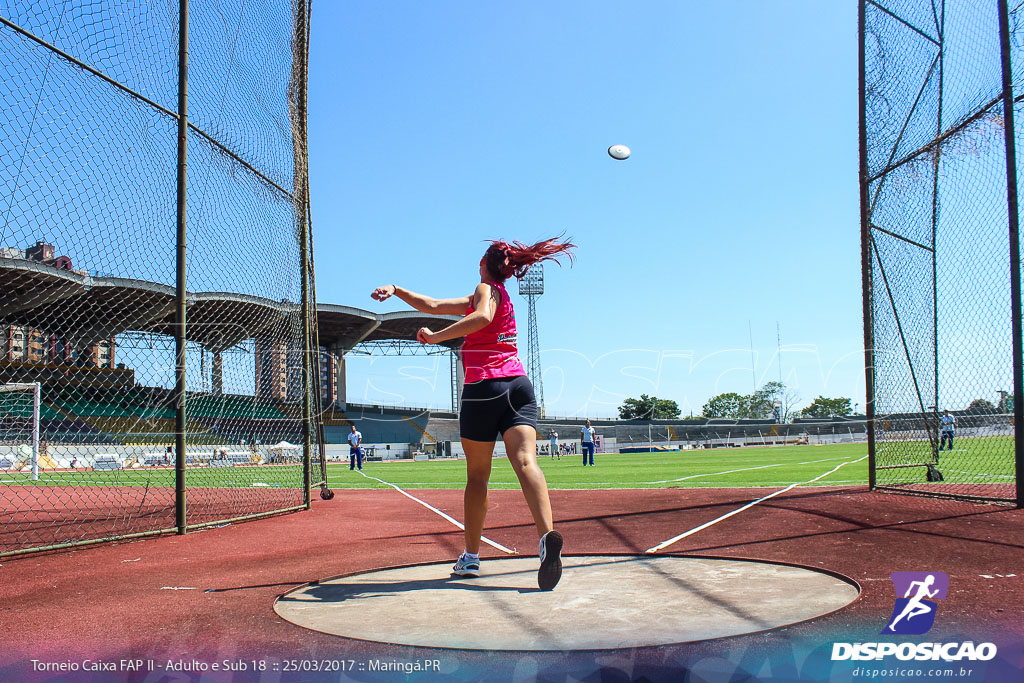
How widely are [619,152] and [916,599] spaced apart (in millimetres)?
15623

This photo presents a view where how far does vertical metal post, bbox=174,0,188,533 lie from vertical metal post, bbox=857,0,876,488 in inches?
337

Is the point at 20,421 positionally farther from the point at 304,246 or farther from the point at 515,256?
the point at 515,256

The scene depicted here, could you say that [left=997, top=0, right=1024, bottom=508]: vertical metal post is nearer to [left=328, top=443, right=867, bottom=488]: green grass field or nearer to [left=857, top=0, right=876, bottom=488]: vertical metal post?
[left=857, top=0, right=876, bottom=488]: vertical metal post

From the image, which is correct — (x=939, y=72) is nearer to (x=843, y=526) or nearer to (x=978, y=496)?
(x=978, y=496)

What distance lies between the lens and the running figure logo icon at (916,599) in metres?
3.32

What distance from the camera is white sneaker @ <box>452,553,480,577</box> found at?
487cm

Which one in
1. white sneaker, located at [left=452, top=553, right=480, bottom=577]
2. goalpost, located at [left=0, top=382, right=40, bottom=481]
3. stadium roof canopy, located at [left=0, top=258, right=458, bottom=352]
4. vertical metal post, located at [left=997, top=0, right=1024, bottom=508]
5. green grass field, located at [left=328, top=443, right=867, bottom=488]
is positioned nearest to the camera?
white sneaker, located at [left=452, top=553, right=480, bottom=577]

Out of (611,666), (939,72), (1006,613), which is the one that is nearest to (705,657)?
(611,666)

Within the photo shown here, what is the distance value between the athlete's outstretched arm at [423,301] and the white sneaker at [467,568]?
1672 millimetres

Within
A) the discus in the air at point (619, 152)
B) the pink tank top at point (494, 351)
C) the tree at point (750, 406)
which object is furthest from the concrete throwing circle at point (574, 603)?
the tree at point (750, 406)

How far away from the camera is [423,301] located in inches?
200

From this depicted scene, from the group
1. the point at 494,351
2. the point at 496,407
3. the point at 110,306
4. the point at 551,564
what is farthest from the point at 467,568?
the point at 110,306

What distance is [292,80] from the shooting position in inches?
420

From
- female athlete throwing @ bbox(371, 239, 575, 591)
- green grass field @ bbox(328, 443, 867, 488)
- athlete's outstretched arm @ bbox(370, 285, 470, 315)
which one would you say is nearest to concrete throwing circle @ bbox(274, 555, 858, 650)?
female athlete throwing @ bbox(371, 239, 575, 591)
